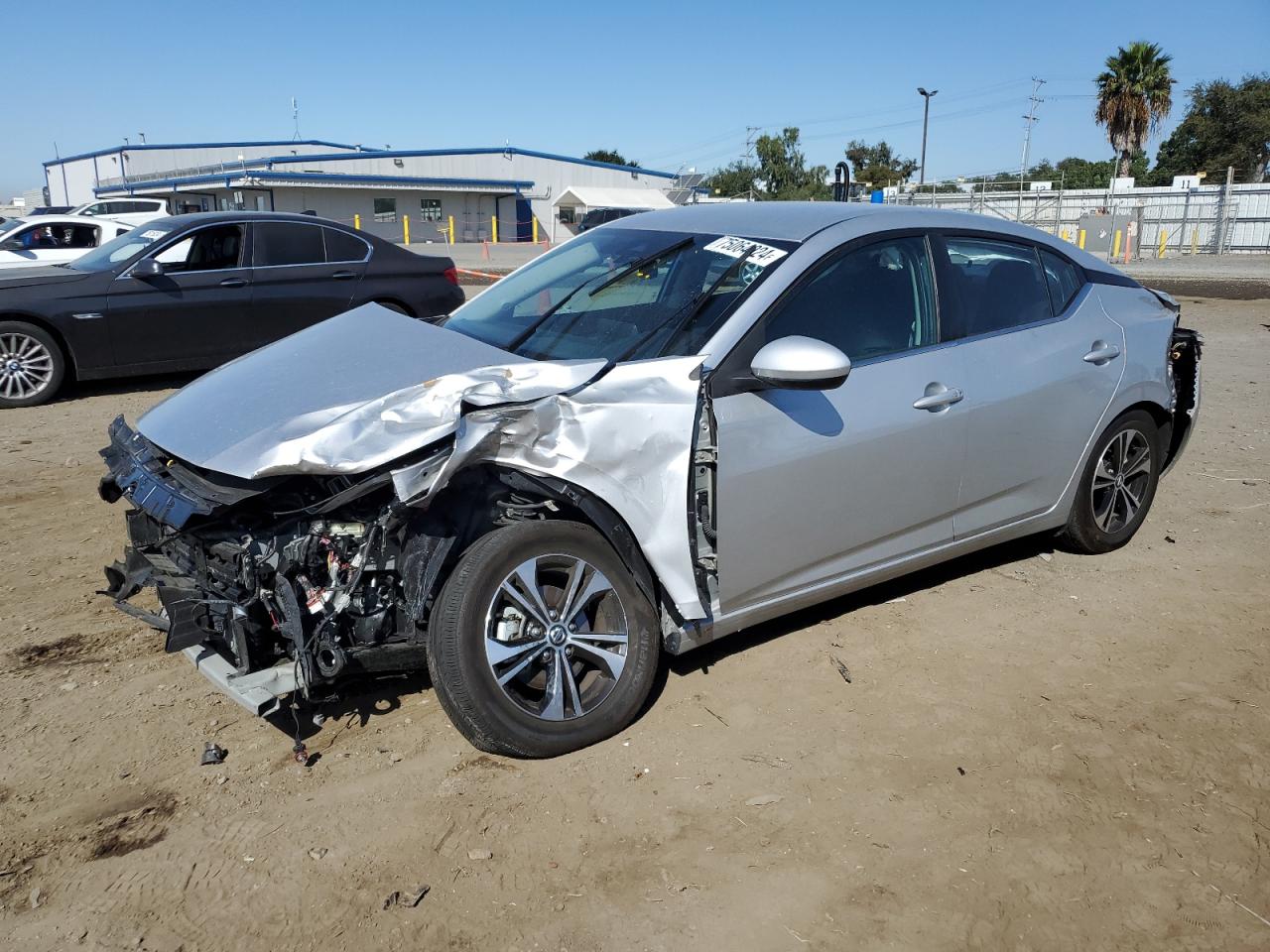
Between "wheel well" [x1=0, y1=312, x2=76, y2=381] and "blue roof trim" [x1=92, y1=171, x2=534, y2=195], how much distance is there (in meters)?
44.3

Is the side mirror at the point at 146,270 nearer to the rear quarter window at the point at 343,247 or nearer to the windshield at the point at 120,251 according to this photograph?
the windshield at the point at 120,251

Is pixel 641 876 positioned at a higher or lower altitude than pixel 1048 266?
lower

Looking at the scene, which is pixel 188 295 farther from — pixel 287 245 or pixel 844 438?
pixel 844 438

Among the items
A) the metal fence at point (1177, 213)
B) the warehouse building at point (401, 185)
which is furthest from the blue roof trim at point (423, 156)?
the metal fence at point (1177, 213)

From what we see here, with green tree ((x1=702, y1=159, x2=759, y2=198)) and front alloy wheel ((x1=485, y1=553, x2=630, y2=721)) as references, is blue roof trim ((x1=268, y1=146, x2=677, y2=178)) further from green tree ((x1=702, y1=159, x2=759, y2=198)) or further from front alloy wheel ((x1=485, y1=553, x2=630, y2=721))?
front alloy wheel ((x1=485, y1=553, x2=630, y2=721))

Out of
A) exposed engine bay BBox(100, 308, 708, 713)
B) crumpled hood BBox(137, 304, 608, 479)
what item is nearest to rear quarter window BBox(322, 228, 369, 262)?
crumpled hood BBox(137, 304, 608, 479)

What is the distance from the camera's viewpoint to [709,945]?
2.55 m

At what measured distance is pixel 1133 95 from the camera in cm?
5278

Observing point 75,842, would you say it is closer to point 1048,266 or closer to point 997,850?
point 997,850

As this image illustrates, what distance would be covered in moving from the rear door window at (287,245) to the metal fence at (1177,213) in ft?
97.1

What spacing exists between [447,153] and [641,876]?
205ft

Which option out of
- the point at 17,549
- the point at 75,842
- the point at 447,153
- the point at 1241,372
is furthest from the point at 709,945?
the point at 447,153

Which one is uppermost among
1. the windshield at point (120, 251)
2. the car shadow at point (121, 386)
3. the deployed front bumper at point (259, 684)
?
the windshield at point (120, 251)

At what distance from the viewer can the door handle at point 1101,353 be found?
15.2 ft
